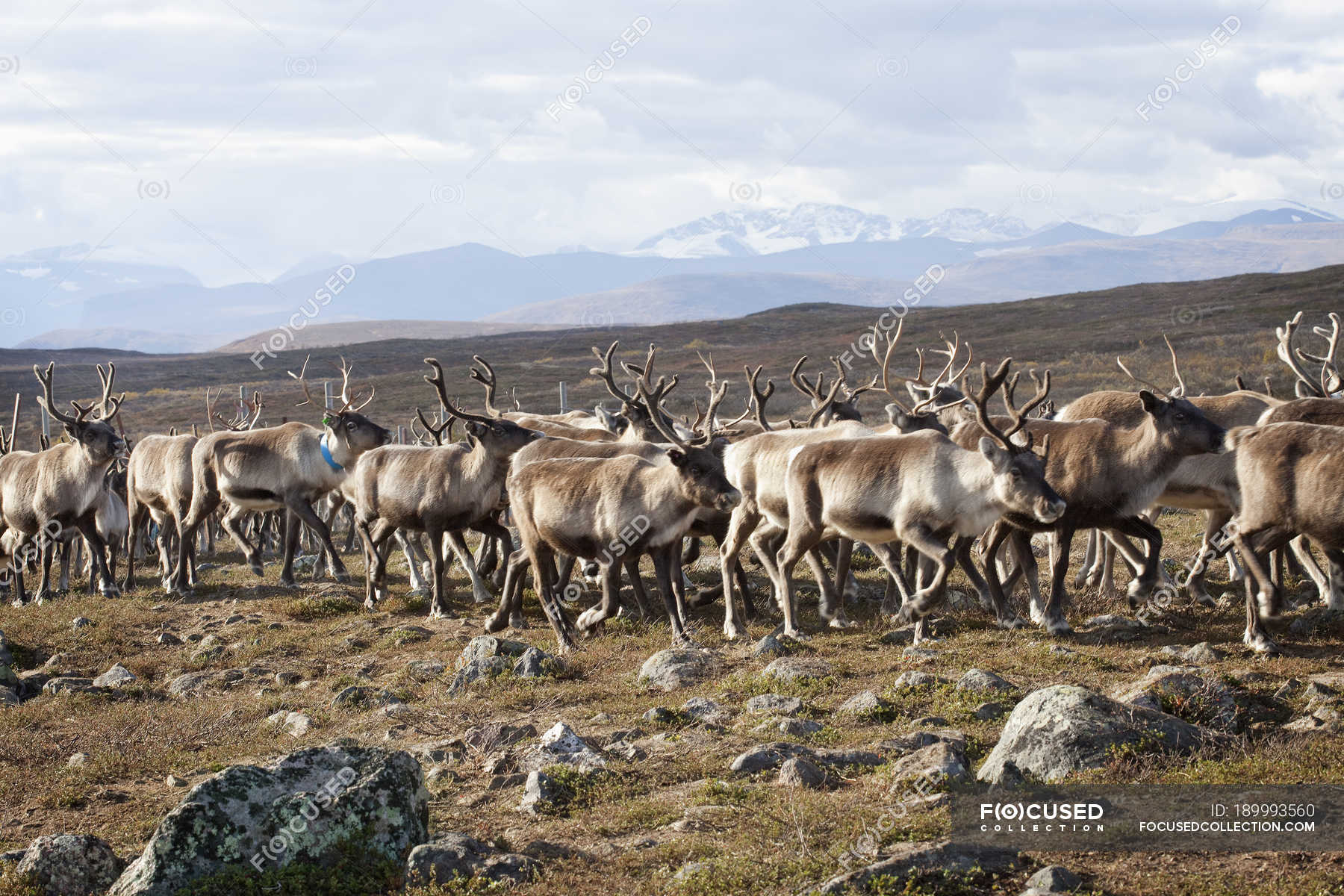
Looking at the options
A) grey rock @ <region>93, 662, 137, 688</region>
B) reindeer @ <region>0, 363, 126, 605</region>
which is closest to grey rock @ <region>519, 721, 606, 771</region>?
grey rock @ <region>93, 662, 137, 688</region>

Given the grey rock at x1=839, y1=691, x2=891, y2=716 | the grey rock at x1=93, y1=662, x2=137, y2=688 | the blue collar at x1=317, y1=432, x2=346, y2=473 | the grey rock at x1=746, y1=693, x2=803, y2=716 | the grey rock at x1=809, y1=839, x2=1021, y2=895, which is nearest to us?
the grey rock at x1=809, y1=839, x2=1021, y2=895

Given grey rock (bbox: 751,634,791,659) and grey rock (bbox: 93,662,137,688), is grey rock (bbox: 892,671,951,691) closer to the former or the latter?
grey rock (bbox: 751,634,791,659)

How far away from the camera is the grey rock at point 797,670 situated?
873 cm

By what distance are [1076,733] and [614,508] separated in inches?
212

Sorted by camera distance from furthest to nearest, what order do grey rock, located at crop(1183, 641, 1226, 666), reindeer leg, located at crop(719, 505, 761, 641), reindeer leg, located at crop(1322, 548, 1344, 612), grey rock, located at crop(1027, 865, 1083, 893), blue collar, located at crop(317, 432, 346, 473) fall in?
blue collar, located at crop(317, 432, 346, 473)
reindeer leg, located at crop(719, 505, 761, 641)
reindeer leg, located at crop(1322, 548, 1344, 612)
grey rock, located at crop(1183, 641, 1226, 666)
grey rock, located at crop(1027, 865, 1083, 893)

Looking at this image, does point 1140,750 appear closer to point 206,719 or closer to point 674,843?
point 674,843

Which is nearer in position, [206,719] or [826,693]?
[826,693]

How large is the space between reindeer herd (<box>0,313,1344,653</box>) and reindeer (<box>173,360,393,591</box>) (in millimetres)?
88

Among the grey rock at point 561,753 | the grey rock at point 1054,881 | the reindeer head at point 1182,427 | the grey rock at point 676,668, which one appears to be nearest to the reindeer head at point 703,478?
the grey rock at point 676,668

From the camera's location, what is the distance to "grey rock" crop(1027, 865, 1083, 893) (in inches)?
197

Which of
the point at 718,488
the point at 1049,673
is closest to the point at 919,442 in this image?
the point at 718,488

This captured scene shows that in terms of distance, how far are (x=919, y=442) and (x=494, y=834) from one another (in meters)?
5.65

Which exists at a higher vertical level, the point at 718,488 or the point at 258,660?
the point at 718,488

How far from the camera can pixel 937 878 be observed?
516cm
